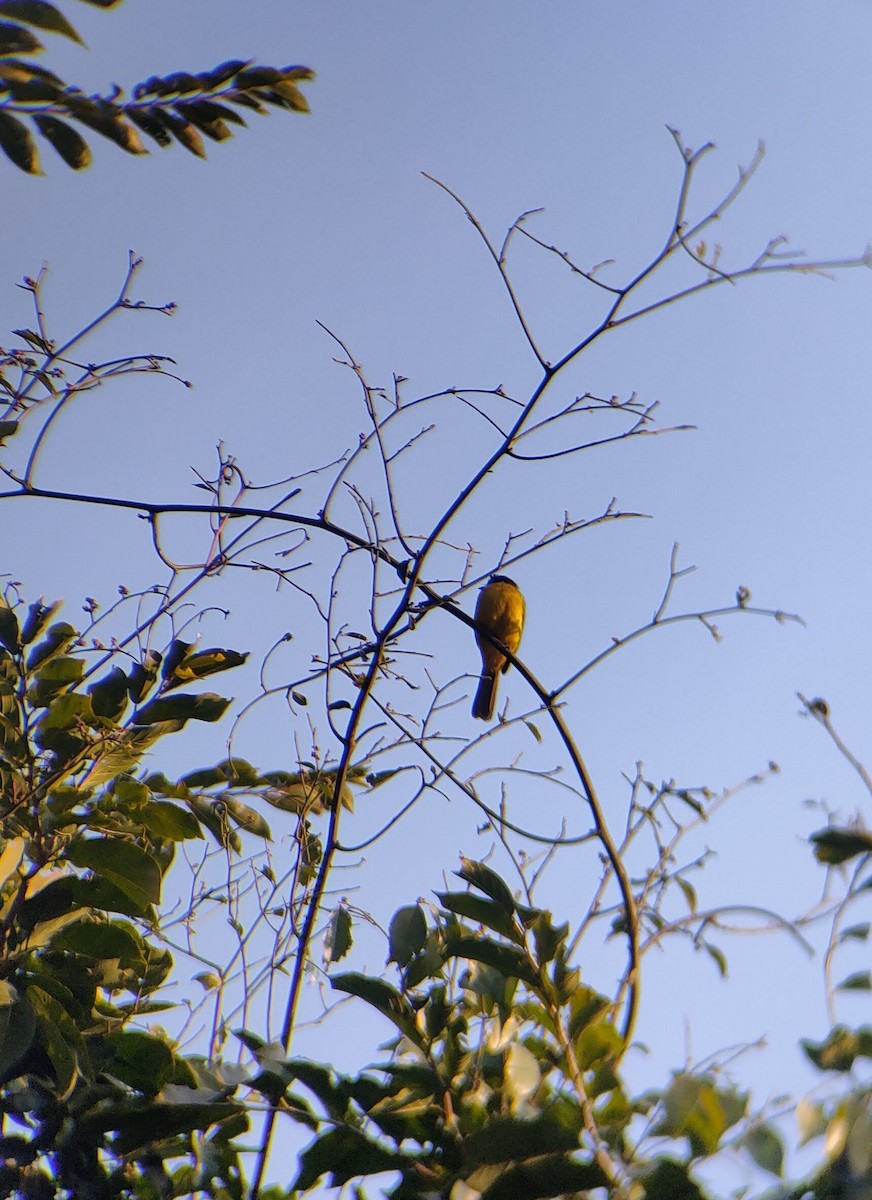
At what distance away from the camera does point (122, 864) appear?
179 cm

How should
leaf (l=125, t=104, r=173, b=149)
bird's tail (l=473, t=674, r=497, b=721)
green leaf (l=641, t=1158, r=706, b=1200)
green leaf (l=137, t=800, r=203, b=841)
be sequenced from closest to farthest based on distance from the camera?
green leaf (l=641, t=1158, r=706, b=1200) < leaf (l=125, t=104, r=173, b=149) < green leaf (l=137, t=800, r=203, b=841) < bird's tail (l=473, t=674, r=497, b=721)

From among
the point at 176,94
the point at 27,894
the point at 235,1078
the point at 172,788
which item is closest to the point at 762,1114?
the point at 235,1078

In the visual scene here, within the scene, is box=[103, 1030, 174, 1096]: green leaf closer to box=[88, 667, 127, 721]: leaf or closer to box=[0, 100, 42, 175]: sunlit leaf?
box=[88, 667, 127, 721]: leaf

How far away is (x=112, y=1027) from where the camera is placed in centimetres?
198

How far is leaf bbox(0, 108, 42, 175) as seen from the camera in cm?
123

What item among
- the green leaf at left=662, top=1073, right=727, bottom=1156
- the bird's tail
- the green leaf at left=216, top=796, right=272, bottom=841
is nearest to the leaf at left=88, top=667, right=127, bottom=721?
the green leaf at left=216, top=796, right=272, bottom=841

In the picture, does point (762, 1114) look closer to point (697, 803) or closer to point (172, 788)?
point (697, 803)

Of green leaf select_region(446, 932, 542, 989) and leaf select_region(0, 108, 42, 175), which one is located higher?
leaf select_region(0, 108, 42, 175)

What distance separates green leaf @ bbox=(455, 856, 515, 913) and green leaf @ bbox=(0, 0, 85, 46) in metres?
1.00

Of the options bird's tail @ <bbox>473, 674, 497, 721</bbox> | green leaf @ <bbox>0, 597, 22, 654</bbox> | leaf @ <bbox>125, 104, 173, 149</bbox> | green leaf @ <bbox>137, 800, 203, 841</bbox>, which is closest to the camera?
leaf @ <bbox>125, 104, 173, 149</bbox>

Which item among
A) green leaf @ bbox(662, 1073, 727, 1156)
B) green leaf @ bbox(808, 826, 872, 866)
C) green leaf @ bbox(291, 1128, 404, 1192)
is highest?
green leaf @ bbox(808, 826, 872, 866)

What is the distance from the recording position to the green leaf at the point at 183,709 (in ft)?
7.32

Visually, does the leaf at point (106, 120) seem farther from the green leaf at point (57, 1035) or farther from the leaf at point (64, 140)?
the green leaf at point (57, 1035)

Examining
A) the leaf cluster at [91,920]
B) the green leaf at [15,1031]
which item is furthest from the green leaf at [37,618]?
the green leaf at [15,1031]
